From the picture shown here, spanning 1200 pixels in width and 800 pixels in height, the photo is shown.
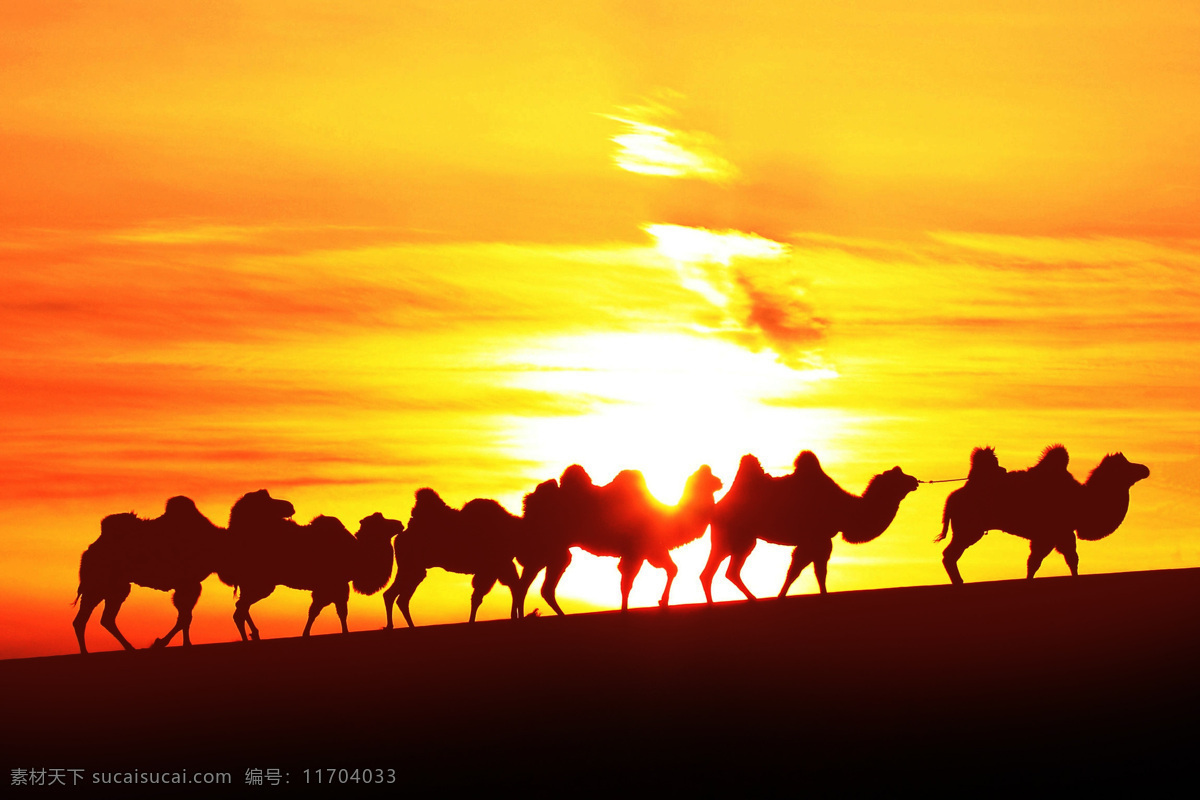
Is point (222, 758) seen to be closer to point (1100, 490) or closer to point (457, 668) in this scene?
point (457, 668)

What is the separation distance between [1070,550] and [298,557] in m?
12.8

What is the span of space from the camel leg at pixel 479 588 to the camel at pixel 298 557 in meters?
2.44

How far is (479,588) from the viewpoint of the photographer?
28.6 metres

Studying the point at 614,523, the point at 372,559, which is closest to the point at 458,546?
the point at 372,559

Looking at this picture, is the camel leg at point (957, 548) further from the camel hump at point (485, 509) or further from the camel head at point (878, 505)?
the camel hump at point (485, 509)

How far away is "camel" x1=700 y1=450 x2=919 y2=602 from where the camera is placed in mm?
26203

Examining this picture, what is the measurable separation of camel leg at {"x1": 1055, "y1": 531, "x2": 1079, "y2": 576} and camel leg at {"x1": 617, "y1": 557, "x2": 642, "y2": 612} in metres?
6.55

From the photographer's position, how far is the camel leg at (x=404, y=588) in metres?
29.5

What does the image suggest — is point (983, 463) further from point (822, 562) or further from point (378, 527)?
point (378, 527)

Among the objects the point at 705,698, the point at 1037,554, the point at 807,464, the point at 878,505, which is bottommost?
the point at 705,698

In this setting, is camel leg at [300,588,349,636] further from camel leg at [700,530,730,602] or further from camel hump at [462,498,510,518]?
camel leg at [700,530,730,602]

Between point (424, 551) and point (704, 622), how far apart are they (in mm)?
6682

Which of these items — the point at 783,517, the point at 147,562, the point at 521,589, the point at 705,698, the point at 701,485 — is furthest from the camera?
the point at 147,562

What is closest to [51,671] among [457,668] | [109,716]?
[109,716]
